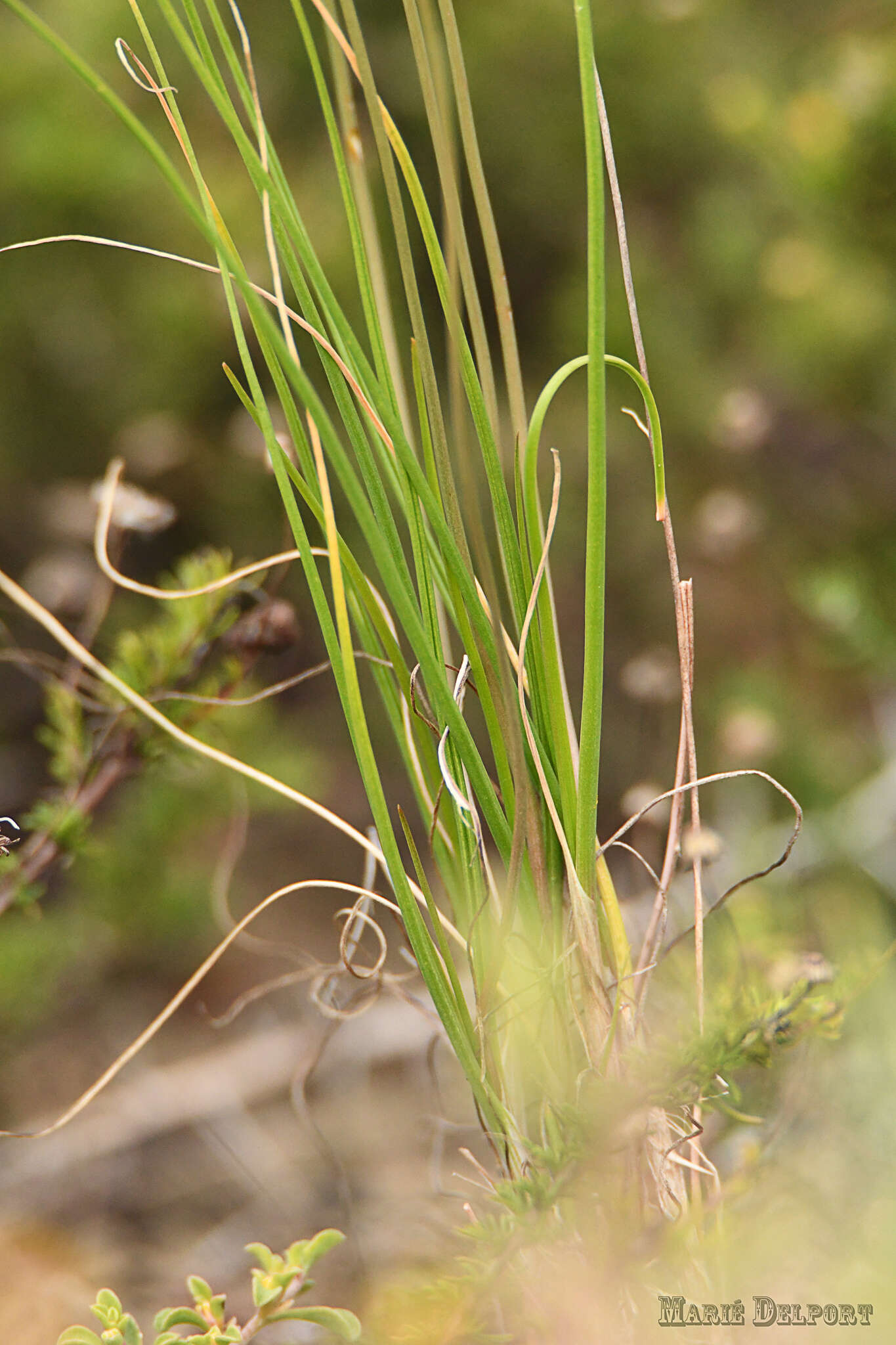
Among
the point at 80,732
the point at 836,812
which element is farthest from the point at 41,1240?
the point at 836,812

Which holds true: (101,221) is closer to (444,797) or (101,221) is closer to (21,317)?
(21,317)

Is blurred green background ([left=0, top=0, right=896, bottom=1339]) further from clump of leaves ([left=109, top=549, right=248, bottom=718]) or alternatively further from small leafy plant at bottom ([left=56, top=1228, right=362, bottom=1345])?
small leafy plant at bottom ([left=56, top=1228, right=362, bottom=1345])

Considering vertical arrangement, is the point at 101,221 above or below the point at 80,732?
Result: above

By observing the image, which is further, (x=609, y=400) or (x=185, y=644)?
(x=609, y=400)

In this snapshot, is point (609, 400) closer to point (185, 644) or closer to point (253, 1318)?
point (185, 644)

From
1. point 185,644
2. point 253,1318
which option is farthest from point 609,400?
point 253,1318

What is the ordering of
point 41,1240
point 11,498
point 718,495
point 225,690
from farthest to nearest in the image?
point 11,498, point 718,495, point 41,1240, point 225,690

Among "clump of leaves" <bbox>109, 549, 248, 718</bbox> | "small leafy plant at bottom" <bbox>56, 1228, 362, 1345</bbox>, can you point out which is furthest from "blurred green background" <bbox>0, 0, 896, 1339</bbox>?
"small leafy plant at bottom" <bbox>56, 1228, 362, 1345</bbox>
